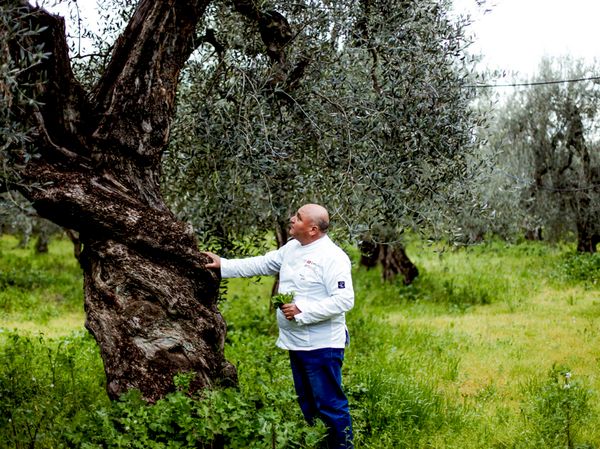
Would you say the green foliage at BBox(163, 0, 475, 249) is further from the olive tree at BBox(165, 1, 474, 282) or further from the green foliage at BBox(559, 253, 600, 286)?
the green foliage at BBox(559, 253, 600, 286)

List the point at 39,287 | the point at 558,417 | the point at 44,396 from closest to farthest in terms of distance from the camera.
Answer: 1. the point at 558,417
2. the point at 44,396
3. the point at 39,287

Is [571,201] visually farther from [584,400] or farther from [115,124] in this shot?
[115,124]

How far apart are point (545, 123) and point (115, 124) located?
20.5 metres

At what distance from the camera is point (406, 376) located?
379 inches

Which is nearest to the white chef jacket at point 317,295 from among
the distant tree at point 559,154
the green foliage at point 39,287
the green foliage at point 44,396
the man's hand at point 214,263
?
the man's hand at point 214,263

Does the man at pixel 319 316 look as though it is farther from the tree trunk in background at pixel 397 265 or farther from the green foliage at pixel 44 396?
the tree trunk in background at pixel 397 265

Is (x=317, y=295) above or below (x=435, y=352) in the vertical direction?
Answer: above

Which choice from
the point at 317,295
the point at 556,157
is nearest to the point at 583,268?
the point at 556,157

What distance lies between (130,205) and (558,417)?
449 centimetres

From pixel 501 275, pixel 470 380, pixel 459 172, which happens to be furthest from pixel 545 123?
pixel 459 172

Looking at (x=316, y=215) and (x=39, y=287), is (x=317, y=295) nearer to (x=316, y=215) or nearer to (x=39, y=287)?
(x=316, y=215)

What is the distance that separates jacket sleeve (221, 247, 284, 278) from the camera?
21.7 ft

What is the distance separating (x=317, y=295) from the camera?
623 centimetres

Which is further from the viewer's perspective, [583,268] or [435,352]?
[583,268]
